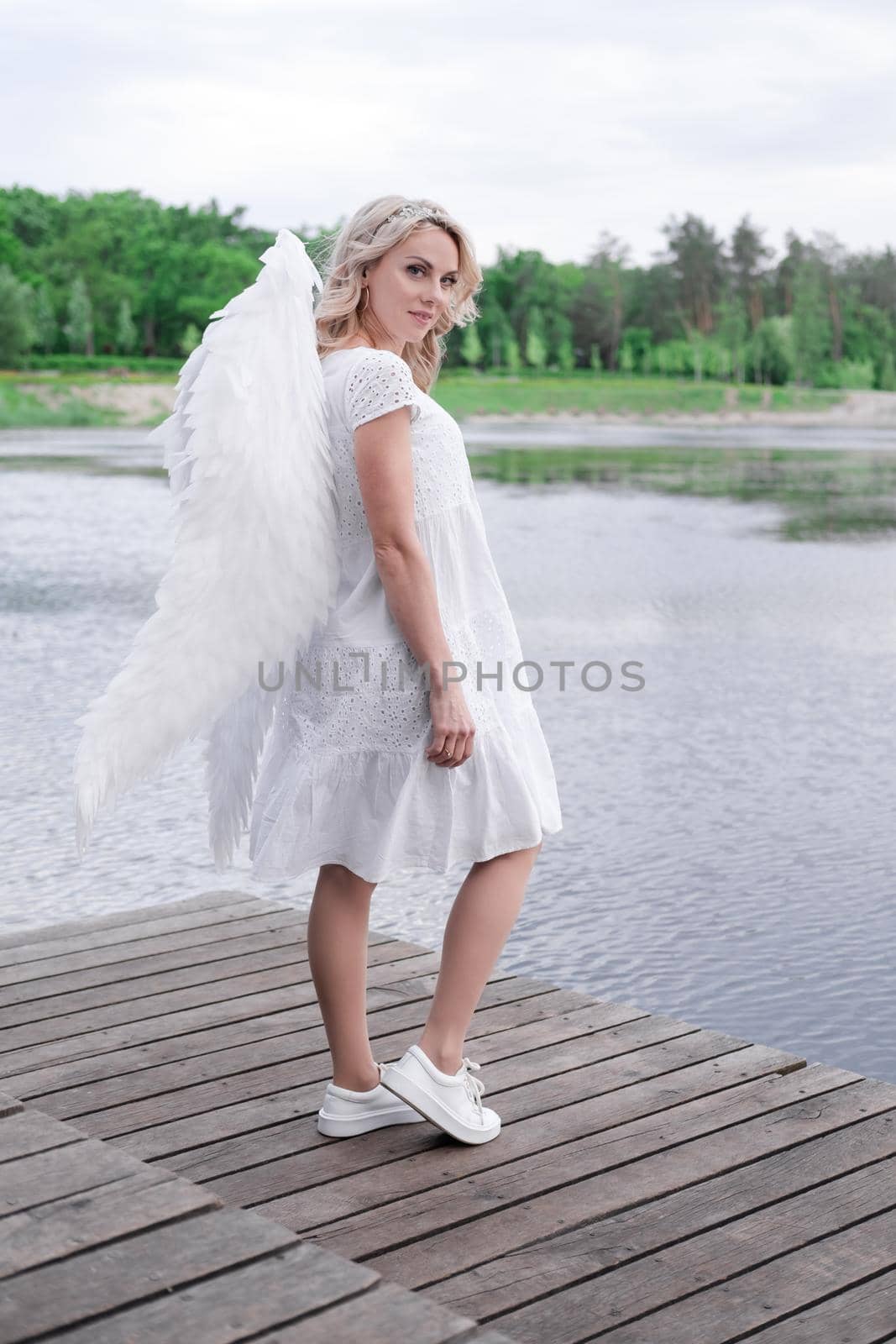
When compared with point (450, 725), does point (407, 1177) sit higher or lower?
lower

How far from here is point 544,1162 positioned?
2301mm

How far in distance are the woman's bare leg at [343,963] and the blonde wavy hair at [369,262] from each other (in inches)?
30.0

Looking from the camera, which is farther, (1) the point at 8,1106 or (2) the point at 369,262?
(2) the point at 369,262

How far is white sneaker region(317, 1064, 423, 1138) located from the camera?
2.37 m

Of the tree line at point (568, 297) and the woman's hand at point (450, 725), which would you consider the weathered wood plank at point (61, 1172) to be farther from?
the tree line at point (568, 297)

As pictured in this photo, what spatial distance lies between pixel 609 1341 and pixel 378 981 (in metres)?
1.33

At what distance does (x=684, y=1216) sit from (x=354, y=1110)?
19.7 inches

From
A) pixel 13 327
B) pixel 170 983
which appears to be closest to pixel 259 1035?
pixel 170 983

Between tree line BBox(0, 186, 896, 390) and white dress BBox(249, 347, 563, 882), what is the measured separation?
5950 centimetres

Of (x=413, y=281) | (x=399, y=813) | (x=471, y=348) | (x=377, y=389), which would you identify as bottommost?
(x=399, y=813)

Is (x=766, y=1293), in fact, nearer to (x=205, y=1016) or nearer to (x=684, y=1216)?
(x=684, y=1216)

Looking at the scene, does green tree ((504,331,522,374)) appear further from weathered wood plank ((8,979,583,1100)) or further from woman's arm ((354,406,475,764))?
woman's arm ((354,406,475,764))

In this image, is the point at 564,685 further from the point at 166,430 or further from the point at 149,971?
the point at 166,430

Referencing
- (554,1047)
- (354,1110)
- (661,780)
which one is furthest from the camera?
(661,780)
